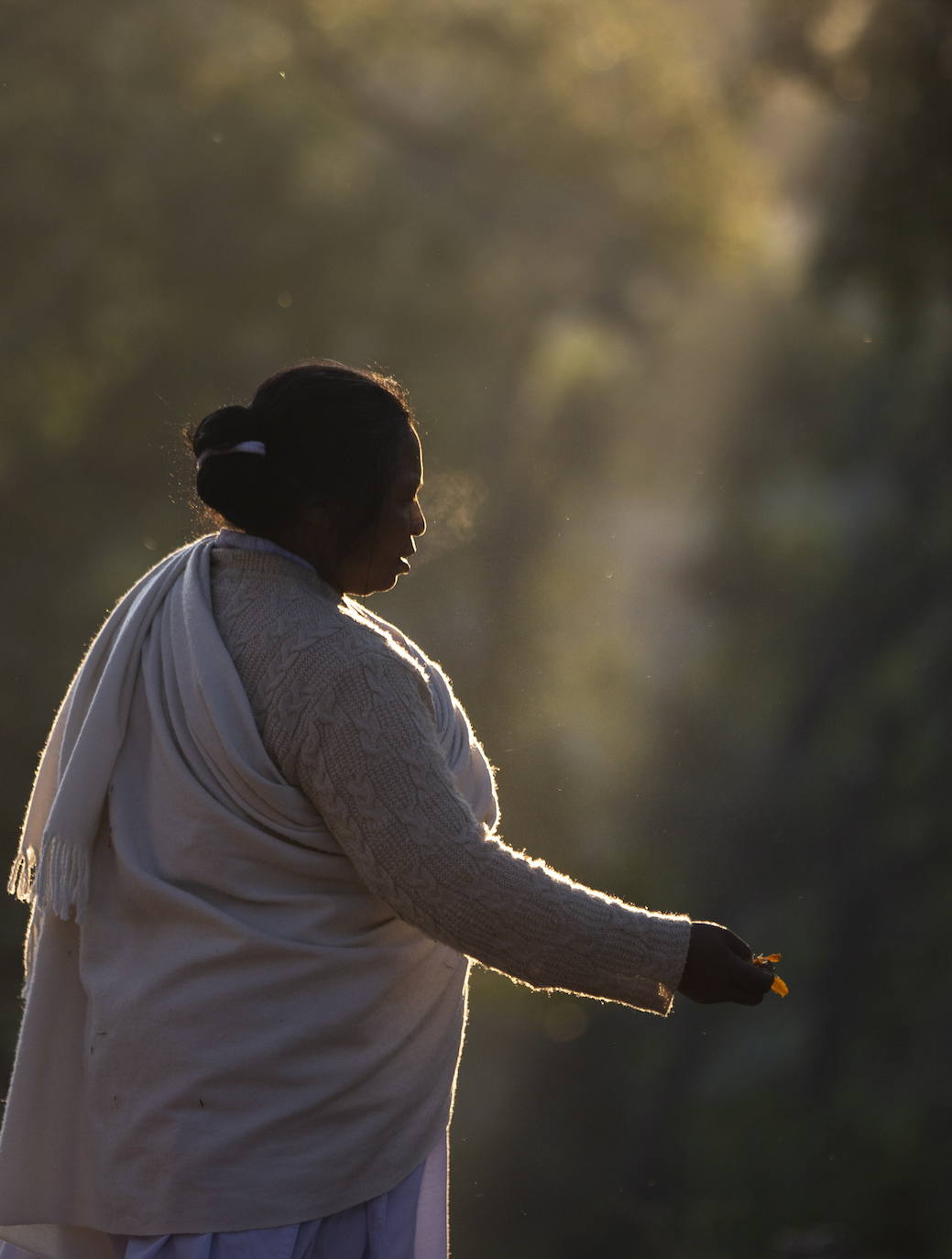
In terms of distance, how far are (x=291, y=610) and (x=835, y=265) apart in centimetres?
356

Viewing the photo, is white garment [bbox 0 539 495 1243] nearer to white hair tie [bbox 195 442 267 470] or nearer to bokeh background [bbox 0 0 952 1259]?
white hair tie [bbox 195 442 267 470]

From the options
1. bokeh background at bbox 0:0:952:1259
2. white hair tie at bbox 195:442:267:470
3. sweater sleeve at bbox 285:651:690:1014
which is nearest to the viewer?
sweater sleeve at bbox 285:651:690:1014

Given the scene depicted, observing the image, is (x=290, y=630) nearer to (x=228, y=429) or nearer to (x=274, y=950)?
(x=228, y=429)

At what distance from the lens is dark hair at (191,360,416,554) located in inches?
60.1

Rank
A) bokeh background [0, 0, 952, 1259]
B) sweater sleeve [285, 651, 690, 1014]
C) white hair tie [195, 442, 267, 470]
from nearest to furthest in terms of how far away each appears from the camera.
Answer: sweater sleeve [285, 651, 690, 1014] < white hair tie [195, 442, 267, 470] < bokeh background [0, 0, 952, 1259]

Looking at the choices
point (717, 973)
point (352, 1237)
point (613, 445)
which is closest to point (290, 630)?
point (717, 973)

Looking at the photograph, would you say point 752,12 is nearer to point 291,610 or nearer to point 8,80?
point 8,80

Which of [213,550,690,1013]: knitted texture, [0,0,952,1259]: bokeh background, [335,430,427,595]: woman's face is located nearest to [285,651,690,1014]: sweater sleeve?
[213,550,690,1013]: knitted texture

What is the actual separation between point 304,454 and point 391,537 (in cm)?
15

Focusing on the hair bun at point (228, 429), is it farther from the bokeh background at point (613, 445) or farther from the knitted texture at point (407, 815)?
the bokeh background at point (613, 445)

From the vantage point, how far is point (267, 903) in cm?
149

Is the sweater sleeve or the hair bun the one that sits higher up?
the hair bun

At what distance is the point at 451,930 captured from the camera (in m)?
1.43

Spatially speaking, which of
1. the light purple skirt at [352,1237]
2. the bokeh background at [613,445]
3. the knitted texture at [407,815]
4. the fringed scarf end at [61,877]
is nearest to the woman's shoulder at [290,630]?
the knitted texture at [407,815]
